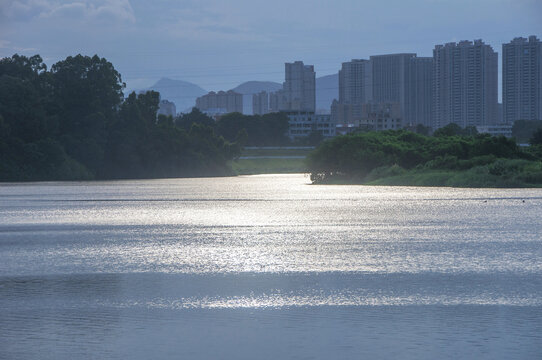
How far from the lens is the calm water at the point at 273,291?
378 inches

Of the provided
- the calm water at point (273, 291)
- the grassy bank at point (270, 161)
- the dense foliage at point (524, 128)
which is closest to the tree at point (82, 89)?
the grassy bank at point (270, 161)

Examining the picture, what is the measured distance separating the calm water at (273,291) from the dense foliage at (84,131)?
7385 cm

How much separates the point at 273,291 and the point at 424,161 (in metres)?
64.7

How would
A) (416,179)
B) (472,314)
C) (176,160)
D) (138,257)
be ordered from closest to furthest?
(472,314) → (138,257) → (416,179) → (176,160)

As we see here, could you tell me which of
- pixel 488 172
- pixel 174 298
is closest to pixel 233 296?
pixel 174 298

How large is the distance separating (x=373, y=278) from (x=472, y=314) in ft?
12.5

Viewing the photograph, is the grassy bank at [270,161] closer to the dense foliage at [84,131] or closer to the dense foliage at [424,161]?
the dense foliage at [84,131]

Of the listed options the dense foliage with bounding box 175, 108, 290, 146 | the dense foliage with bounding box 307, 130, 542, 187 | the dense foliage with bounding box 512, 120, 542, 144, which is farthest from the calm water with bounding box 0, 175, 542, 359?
the dense foliage with bounding box 512, 120, 542, 144

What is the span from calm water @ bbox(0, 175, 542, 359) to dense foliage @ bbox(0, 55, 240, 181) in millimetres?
73845

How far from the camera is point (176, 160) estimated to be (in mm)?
117312

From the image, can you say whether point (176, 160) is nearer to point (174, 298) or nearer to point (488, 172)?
point (488, 172)

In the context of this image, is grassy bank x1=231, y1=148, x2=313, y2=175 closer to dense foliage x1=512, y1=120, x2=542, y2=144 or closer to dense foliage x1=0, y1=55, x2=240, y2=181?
dense foliage x1=0, y1=55, x2=240, y2=181

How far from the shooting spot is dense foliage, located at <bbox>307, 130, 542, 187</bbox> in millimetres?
62406

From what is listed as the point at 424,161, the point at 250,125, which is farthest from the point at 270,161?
the point at 424,161
